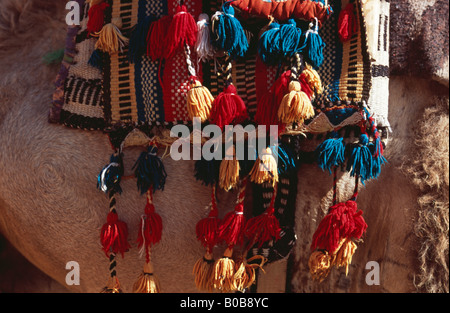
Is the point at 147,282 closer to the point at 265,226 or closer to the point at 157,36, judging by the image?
the point at 265,226

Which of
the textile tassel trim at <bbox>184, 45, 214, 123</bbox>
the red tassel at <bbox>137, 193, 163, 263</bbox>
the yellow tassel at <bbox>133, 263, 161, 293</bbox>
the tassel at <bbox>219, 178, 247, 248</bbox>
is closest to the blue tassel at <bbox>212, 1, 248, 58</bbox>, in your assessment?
the textile tassel trim at <bbox>184, 45, 214, 123</bbox>

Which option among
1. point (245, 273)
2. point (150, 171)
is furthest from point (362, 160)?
point (150, 171)

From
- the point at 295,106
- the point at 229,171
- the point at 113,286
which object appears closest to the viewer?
the point at 295,106

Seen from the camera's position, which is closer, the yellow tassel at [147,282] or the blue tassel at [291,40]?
the blue tassel at [291,40]

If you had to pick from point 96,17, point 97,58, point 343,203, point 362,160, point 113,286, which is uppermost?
point 96,17

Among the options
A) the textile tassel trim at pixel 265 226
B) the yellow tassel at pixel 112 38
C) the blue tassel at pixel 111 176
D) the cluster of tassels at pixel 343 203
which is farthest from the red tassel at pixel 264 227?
the yellow tassel at pixel 112 38

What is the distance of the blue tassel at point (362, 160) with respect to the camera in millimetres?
1112

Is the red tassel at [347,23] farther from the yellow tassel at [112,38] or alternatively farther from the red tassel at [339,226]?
the yellow tassel at [112,38]

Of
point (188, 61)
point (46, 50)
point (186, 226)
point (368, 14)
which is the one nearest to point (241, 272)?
point (186, 226)

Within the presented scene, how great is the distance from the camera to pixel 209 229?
1202 millimetres

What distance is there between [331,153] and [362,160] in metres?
0.08

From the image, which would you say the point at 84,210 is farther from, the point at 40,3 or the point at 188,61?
the point at 40,3

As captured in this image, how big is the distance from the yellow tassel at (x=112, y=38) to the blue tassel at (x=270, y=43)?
14.2 inches

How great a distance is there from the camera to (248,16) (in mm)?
1123
